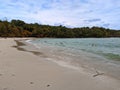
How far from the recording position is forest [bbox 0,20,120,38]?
94.5 meters

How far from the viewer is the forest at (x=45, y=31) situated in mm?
94512

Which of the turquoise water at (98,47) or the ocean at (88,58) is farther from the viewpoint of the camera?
the turquoise water at (98,47)

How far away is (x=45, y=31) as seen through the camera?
368 feet

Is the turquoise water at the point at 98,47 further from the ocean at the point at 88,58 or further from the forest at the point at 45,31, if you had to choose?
the forest at the point at 45,31

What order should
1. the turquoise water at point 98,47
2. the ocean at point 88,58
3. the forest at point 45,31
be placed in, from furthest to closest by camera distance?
the forest at point 45,31
the turquoise water at point 98,47
the ocean at point 88,58

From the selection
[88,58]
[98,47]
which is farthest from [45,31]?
[88,58]

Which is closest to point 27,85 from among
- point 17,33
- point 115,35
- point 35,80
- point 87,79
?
point 35,80

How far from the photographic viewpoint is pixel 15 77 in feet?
20.7

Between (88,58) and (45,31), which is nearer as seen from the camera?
(88,58)

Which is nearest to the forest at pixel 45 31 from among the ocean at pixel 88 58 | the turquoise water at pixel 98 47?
the turquoise water at pixel 98 47

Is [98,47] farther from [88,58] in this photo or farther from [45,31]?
[45,31]

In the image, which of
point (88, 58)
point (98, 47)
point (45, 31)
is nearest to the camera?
point (88, 58)

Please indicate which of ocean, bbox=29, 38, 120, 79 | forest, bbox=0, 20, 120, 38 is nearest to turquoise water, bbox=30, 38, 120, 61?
ocean, bbox=29, 38, 120, 79

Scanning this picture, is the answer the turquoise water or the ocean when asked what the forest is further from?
the ocean
